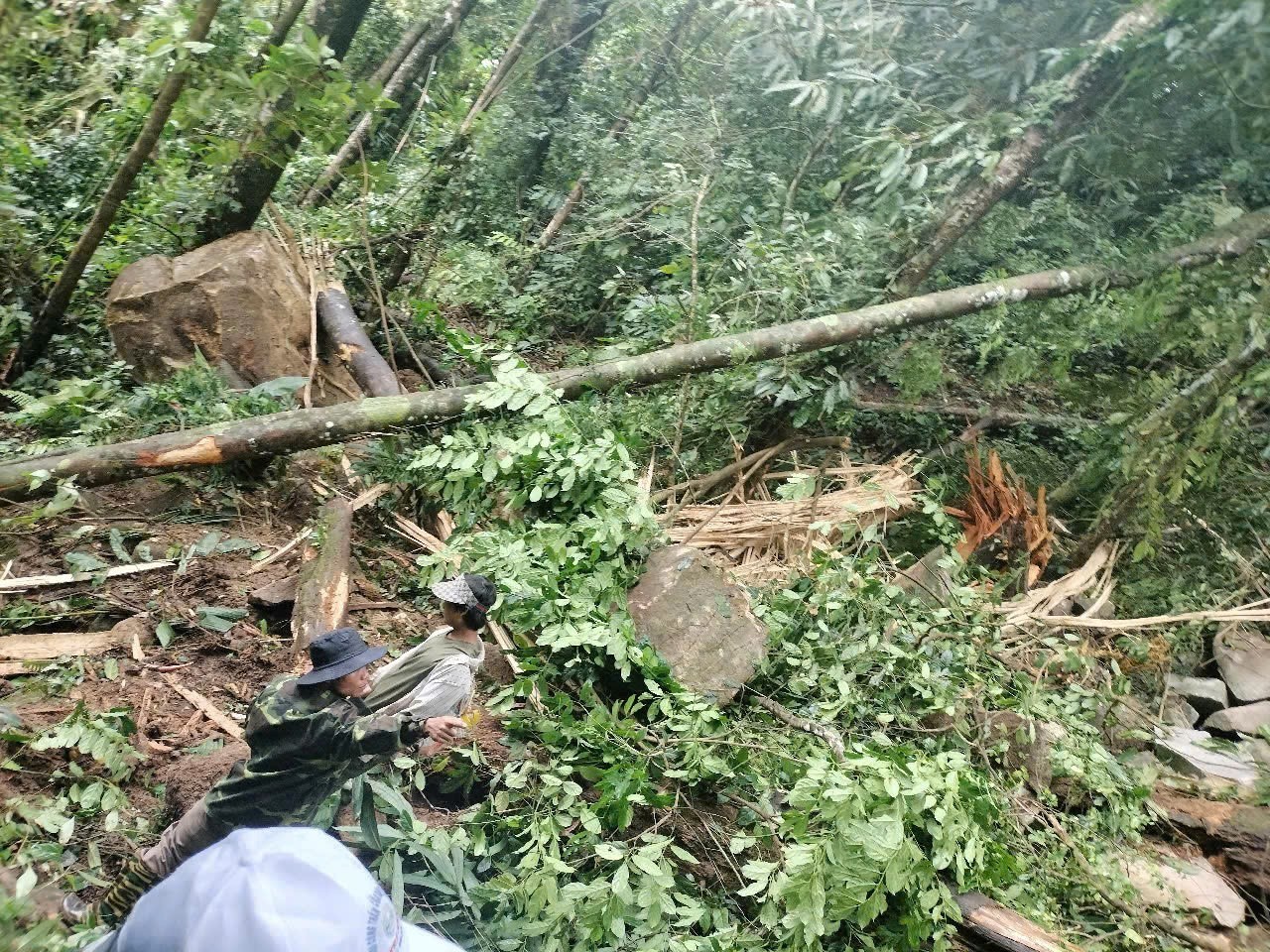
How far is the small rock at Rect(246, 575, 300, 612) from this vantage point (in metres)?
4.46

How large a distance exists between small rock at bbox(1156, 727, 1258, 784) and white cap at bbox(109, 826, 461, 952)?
494 cm

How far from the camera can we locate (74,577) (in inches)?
167

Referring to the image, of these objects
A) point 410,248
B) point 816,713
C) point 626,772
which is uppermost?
point 410,248

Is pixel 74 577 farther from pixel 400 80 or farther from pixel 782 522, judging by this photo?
pixel 400 80

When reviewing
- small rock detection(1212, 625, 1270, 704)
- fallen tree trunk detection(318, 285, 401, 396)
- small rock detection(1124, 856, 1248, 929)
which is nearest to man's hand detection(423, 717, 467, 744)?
small rock detection(1124, 856, 1248, 929)

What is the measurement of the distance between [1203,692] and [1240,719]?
10.3 inches

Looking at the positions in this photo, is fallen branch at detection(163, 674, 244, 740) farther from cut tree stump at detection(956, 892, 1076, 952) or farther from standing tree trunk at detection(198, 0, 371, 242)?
standing tree trunk at detection(198, 0, 371, 242)

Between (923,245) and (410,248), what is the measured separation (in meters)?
4.89

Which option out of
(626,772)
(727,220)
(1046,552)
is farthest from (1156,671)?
(727,220)

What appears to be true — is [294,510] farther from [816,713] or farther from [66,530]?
[816,713]

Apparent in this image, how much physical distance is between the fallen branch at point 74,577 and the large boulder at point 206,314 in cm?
184

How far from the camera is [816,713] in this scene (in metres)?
3.82

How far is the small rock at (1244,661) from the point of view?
18.2 feet

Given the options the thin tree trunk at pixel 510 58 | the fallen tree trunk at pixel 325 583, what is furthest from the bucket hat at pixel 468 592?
the thin tree trunk at pixel 510 58
